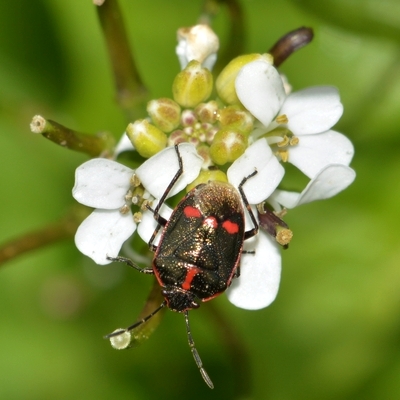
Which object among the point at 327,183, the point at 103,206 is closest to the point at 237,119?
the point at 327,183

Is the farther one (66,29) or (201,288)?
(66,29)

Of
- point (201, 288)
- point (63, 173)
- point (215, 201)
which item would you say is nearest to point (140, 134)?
point (215, 201)

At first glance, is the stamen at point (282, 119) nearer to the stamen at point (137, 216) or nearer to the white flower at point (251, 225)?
the white flower at point (251, 225)

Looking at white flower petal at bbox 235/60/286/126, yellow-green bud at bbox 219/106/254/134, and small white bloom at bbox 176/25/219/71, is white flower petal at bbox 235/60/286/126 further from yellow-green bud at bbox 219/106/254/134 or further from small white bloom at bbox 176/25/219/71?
small white bloom at bbox 176/25/219/71

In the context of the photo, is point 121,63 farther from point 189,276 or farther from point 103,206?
point 189,276

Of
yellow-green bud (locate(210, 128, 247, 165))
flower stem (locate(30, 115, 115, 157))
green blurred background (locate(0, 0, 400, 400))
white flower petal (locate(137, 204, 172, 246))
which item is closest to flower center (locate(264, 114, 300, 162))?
yellow-green bud (locate(210, 128, 247, 165))

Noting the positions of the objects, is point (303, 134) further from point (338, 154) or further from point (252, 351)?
point (252, 351)
